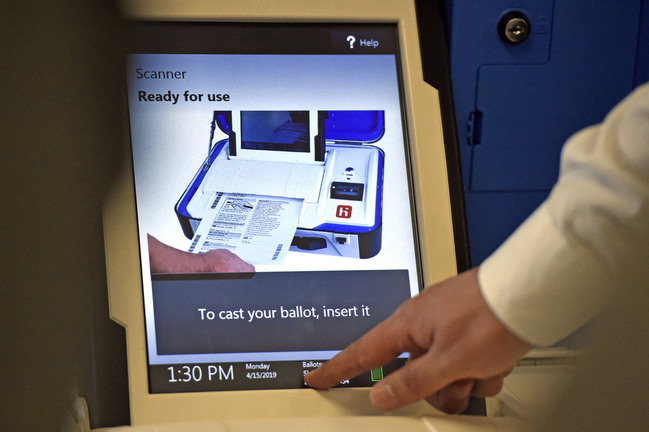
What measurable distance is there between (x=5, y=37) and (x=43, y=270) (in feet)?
0.47

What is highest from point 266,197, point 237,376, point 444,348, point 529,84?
point 529,84

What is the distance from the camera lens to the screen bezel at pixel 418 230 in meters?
0.85

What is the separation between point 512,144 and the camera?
1.21 m

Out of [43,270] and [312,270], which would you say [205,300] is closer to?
[312,270]

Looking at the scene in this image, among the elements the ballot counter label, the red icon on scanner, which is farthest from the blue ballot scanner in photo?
the ballot counter label

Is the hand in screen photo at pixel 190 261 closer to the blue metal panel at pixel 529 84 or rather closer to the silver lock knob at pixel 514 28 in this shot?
the blue metal panel at pixel 529 84

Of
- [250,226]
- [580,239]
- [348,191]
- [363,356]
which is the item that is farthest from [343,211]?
A: [580,239]

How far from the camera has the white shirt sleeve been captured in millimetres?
518

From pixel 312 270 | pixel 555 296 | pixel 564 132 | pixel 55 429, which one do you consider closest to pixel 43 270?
pixel 55 429

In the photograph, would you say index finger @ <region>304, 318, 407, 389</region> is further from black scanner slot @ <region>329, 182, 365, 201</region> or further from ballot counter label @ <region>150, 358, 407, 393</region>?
black scanner slot @ <region>329, 182, 365, 201</region>

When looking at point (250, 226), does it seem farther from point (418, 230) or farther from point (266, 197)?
point (418, 230)

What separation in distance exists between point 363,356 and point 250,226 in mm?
278

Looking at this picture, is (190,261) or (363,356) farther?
(190,261)

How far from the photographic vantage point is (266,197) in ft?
3.16
